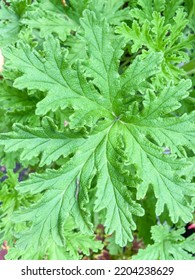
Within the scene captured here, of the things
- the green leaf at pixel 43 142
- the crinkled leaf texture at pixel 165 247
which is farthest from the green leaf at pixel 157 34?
the crinkled leaf texture at pixel 165 247

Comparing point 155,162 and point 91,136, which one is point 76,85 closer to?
point 91,136

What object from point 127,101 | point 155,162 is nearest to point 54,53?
point 127,101

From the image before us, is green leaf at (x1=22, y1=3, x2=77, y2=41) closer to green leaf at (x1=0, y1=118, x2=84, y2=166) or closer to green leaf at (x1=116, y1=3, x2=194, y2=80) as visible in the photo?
green leaf at (x1=116, y1=3, x2=194, y2=80)

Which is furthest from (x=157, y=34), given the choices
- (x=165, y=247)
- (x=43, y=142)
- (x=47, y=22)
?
(x=165, y=247)

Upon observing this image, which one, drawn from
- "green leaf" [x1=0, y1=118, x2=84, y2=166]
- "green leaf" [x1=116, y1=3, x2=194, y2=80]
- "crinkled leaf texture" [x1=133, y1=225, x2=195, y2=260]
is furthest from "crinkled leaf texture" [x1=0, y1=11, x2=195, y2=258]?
"crinkled leaf texture" [x1=133, y1=225, x2=195, y2=260]
